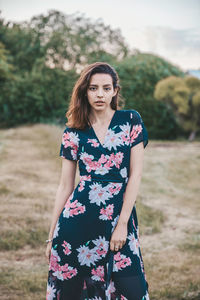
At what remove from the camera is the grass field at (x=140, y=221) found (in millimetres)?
3068

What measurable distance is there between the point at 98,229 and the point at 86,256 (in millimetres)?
155

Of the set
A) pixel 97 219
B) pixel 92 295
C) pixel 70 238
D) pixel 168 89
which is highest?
pixel 168 89

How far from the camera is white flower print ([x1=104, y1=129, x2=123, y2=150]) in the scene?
5.45 feet

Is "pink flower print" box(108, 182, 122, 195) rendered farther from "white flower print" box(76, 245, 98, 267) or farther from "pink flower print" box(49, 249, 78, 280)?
"pink flower print" box(49, 249, 78, 280)

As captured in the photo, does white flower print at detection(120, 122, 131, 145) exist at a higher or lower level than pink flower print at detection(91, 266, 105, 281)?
higher

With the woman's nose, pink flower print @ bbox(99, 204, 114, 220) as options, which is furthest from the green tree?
pink flower print @ bbox(99, 204, 114, 220)

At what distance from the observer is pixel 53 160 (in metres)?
8.07

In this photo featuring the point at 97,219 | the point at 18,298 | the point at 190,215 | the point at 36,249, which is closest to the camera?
the point at 97,219

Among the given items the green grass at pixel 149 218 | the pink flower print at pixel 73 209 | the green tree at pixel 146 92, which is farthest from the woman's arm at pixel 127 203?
the green tree at pixel 146 92

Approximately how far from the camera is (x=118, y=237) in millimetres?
1581

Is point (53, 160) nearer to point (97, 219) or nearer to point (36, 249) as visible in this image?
point (36, 249)

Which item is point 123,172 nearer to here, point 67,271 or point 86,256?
point 86,256

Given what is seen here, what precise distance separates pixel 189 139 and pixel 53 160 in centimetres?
810

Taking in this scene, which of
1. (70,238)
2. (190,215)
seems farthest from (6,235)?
(190,215)
